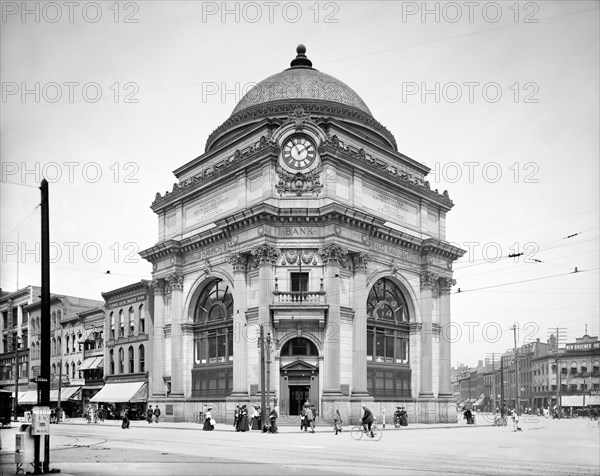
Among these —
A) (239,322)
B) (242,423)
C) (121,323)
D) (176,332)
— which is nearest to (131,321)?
(121,323)

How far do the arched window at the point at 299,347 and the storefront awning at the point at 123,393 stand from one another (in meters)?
20.4

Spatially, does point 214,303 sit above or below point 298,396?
above

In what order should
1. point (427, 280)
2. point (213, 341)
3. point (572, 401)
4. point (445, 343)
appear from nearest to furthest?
1. point (213, 341)
2. point (427, 280)
3. point (445, 343)
4. point (572, 401)

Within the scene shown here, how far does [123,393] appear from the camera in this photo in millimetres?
63500

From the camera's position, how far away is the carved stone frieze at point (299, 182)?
4841 cm

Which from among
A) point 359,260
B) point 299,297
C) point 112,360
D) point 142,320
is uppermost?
point 359,260

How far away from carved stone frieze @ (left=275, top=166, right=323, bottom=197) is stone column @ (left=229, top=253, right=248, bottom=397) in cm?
538

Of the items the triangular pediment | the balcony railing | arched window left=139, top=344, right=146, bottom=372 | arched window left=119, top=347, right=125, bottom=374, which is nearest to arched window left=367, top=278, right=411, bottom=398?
the triangular pediment

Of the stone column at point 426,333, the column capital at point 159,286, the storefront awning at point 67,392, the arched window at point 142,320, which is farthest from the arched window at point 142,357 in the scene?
the stone column at point 426,333

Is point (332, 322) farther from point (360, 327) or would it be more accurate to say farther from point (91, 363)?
point (91, 363)

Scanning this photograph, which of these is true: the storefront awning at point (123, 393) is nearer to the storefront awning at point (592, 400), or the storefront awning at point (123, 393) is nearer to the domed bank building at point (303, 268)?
the domed bank building at point (303, 268)

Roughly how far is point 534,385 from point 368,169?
314 ft

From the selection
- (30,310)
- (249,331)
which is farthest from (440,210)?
(30,310)

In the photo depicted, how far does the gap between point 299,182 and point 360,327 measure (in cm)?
1066
